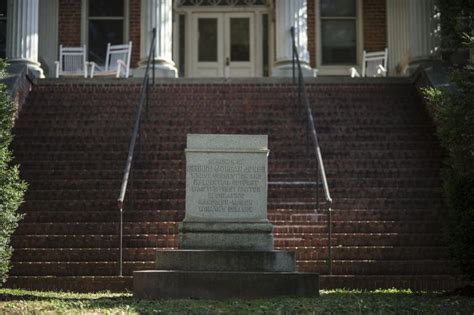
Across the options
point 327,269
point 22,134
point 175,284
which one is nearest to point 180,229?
point 175,284

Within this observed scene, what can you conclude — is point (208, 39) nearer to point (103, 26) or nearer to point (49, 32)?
point (103, 26)

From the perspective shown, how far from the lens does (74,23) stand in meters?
21.0

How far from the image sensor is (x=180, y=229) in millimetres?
9508

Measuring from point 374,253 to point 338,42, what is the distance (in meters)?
10.9

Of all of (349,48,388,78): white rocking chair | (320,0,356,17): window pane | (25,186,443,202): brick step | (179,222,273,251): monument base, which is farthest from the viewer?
(320,0,356,17): window pane

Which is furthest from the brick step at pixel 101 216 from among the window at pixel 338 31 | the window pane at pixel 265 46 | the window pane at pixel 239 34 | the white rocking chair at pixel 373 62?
the window at pixel 338 31

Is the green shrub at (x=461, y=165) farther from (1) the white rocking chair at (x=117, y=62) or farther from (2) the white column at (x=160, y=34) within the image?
(1) the white rocking chair at (x=117, y=62)

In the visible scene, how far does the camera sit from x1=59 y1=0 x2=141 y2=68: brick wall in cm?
2078

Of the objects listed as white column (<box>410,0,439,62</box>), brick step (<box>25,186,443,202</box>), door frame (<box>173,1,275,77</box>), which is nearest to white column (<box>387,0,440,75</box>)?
white column (<box>410,0,439,62</box>)

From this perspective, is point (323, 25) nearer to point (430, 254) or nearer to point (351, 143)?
point (351, 143)

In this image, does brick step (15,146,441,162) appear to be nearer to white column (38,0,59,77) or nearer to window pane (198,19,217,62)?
white column (38,0,59,77)

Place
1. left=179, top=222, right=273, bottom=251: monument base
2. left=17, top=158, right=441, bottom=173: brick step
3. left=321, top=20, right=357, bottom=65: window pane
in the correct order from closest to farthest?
left=179, top=222, right=273, bottom=251: monument base, left=17, top=158, right=441, bottom=173: brick step, left=321, top=20, right=357, bottom=65: window pane

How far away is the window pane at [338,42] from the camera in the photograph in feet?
69.5

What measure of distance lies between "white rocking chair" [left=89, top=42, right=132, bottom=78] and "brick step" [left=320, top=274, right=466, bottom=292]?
9176 millimetres
